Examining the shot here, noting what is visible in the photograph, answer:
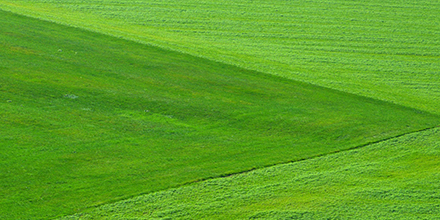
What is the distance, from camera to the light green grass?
15219mm

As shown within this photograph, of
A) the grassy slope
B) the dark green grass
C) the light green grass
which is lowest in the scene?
the light green grass

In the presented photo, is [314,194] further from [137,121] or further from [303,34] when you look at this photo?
[303,34]

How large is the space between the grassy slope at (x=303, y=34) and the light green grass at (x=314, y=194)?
28.2 ft

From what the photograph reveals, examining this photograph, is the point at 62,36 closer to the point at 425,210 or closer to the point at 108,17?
the point at 108,17

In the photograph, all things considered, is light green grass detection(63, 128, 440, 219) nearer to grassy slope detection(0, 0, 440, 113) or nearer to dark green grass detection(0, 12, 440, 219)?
dark green grass detection(0, 12, 440, 219)

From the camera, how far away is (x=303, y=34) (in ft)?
122

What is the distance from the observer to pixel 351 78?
29562 mm

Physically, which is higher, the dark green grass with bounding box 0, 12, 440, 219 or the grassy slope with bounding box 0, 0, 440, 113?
the grassy slope with bounding box 0, 0, 440, 113

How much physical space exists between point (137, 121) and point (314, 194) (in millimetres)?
8219

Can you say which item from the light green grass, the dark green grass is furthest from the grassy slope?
the light green grass

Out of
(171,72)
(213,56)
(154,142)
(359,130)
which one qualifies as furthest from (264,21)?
(154,142)

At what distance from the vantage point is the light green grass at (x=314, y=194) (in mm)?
15219

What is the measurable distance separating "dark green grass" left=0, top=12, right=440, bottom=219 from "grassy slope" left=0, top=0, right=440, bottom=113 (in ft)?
9.30

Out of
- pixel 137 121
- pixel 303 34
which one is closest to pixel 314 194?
pixel 137 121
